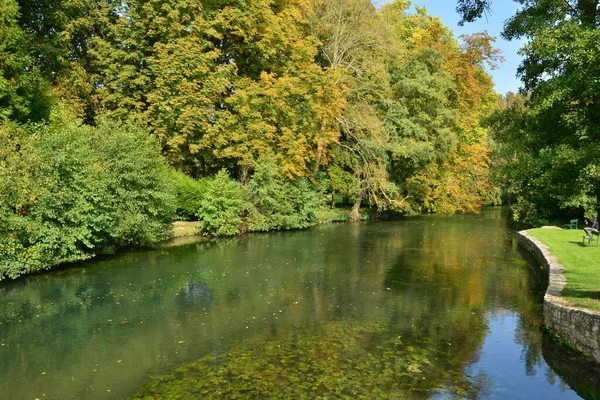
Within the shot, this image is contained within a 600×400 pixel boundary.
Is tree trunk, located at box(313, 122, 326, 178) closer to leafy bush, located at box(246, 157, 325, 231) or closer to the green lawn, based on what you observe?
leafy bush, located at box(246, 157, 325, 231)

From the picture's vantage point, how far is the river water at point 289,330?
8555mm

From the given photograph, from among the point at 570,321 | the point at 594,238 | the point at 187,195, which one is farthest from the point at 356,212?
the point at 570,321

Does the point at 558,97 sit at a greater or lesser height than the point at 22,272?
greater

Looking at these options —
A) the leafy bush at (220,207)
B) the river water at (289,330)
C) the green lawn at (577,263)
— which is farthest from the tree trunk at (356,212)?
the river water at (289,330)

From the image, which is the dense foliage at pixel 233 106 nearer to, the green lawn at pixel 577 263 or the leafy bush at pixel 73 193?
the leafy bush at pixel 73 193

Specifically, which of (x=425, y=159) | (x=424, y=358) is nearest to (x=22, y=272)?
(x=424, y=358)

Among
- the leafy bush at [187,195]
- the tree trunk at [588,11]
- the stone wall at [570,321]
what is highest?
the tree trunk at [588,11]

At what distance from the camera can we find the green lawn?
1063 centimetres

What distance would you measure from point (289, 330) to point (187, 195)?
18429mm

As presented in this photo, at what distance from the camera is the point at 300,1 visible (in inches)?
1277

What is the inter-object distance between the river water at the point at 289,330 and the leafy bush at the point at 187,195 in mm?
7987

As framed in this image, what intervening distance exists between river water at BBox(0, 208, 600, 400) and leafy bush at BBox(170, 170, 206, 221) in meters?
7.99

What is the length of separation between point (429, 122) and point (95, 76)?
25.3 m

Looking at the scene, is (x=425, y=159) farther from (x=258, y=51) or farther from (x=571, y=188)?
(x=571, y=188)
